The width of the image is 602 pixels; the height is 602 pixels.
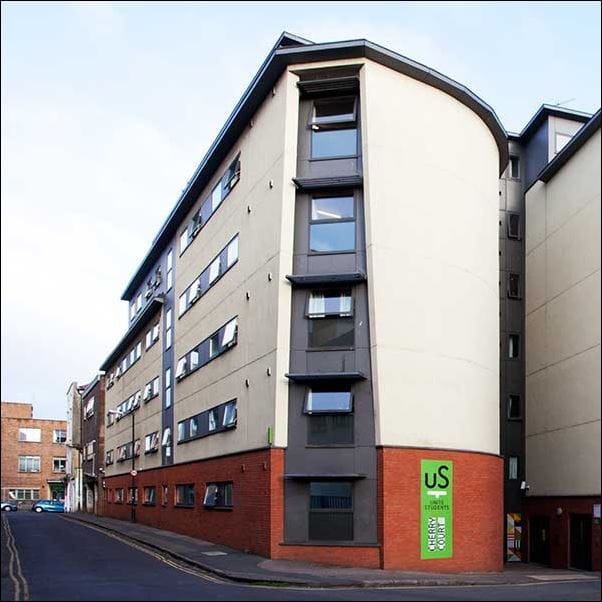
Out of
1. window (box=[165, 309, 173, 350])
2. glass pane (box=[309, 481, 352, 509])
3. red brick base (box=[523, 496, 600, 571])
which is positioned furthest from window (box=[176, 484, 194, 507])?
red brick base (box=[523, 496, 600, 571])

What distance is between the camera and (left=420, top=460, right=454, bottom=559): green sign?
24.6m

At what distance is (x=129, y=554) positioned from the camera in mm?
28094

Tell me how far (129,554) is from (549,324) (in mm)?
15623

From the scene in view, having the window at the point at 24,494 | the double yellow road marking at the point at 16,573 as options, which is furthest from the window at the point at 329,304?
the window at the point at 24,494

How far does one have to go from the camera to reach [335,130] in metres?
27.4

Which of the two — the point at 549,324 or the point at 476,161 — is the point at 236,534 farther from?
the point at 476,161

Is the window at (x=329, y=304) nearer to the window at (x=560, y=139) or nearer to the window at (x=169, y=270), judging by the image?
the window at (x=560, y=139)

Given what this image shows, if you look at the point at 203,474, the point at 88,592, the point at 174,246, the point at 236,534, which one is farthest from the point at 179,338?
the point at 88,592

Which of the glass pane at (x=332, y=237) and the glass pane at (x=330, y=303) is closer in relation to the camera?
the glass pane at (x=330, y=303)

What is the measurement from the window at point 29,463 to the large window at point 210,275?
6348 centimetres

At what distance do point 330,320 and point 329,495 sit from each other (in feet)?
16.6

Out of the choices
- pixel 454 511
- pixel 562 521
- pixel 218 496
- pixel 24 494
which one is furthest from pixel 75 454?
pixel 454 511

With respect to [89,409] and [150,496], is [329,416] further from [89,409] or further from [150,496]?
[89,409]

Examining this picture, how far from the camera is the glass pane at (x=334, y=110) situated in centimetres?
2736
